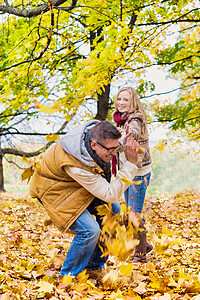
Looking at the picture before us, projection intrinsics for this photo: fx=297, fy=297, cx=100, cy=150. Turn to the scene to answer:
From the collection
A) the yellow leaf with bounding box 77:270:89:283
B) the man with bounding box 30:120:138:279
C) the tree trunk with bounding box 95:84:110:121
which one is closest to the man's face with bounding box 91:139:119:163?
the man with bounding box 30:120:138:279

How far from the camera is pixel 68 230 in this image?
96.7 inches

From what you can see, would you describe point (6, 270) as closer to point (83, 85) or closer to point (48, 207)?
point (48, 207)

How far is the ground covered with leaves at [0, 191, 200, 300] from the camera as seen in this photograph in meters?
2.21

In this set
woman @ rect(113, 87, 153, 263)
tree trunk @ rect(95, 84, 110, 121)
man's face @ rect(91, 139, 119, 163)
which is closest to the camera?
man's face @ rect(91, 139, 119, 163)

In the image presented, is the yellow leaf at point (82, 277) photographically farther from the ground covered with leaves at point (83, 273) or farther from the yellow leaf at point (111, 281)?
the yellow leaf at point (111, 281)

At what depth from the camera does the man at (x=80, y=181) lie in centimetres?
222

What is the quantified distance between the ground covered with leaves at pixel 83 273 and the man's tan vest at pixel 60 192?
0.46 metres

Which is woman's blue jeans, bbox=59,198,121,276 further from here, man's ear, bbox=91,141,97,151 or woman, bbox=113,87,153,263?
woman, bbox=113,87,153,263

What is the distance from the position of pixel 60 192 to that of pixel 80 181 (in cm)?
24

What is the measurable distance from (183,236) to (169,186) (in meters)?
25.7

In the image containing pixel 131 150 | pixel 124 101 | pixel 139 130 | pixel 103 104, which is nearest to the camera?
pixel 131 150

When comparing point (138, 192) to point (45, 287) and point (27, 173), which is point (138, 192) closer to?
point (27, 173)

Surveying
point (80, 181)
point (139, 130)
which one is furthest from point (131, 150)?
point (139, 130)

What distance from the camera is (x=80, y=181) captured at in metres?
2.22
